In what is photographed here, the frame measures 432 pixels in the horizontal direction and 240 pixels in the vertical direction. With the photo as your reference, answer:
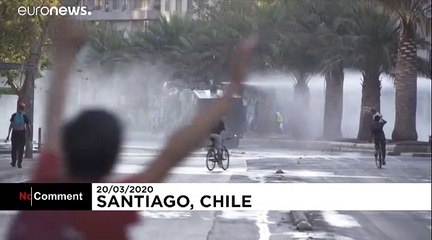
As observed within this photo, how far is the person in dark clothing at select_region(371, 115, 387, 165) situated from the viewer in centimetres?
450

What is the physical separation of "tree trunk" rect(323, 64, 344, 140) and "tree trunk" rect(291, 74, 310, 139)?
10 centimetres

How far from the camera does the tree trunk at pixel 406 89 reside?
4.45 meters

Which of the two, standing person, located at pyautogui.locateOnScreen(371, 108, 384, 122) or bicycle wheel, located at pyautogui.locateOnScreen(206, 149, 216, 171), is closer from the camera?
bicycle wheel, located at pyautogui.locateOnScreen(206, 149, 216, 171)

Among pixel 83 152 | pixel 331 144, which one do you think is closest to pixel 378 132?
pixel 331 144

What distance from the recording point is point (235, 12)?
4.33m

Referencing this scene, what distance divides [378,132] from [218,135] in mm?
925

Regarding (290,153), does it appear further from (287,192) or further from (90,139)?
(90,139)

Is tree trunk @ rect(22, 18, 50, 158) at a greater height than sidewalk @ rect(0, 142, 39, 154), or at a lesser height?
greater

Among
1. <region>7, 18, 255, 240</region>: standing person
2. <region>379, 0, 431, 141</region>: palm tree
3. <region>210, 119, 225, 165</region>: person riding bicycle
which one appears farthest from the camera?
<region>379, 0, 431, 141</region>: palm tree

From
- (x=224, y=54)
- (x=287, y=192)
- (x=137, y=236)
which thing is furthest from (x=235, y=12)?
(x=137, y=236)

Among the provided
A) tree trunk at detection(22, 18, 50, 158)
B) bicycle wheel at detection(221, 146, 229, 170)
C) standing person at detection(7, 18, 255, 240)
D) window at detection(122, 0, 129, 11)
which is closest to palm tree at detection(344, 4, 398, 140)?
standing person at detection(7, 18, 255, 240)

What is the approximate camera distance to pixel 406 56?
4555 mm

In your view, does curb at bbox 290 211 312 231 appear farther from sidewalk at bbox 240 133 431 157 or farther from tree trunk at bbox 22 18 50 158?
tree trunk at bbox 22 18 50 158

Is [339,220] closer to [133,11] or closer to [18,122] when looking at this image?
[133,11]
